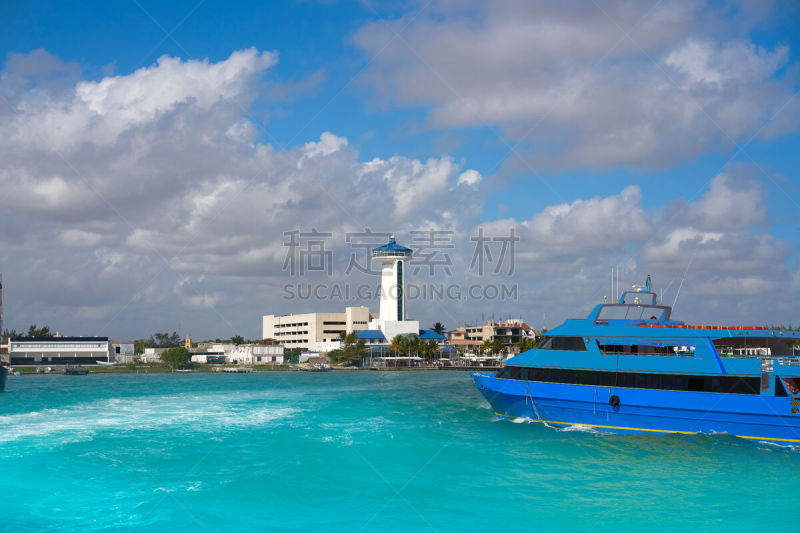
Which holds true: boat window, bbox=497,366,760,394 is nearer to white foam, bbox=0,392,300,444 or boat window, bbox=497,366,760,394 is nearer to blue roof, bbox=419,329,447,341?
white foam, bbox=0,392,300,444

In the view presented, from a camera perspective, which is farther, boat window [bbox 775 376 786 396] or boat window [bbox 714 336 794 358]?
boat window [bbox 714 336 794 358]

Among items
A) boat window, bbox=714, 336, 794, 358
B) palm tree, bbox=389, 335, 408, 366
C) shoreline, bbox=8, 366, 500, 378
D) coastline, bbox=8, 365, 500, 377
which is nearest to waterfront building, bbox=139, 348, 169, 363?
coastline, bbox=8, 365, 500, 377

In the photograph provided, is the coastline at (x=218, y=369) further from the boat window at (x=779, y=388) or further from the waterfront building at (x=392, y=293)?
the boat window at (x=779, y=388)

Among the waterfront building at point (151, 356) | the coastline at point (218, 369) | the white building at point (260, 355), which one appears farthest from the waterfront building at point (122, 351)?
the white building at point (260, 355)

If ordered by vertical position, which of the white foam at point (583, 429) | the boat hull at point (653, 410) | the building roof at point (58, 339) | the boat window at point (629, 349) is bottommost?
the white foam at point (583, 429)

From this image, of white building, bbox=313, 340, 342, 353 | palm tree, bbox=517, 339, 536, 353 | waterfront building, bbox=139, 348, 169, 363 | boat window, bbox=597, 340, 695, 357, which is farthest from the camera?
waterfront building, bbox=139, 348, 169, 363

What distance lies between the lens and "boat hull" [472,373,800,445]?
26.5 metres

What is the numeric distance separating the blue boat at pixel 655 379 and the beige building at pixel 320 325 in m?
92.4

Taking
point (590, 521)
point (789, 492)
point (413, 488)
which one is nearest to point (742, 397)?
point (789, 492)

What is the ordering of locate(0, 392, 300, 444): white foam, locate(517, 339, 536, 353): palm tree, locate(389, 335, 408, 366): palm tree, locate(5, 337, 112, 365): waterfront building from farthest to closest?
locate(517, 339, 536, 353): palm tree → locate(5, 337, 112, 365): waterfront building → locate(389, 335, 408, 366): palm tree → locate(0, 392, 300, 444): white foam

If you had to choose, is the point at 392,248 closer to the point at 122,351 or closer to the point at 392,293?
the point at 392,293

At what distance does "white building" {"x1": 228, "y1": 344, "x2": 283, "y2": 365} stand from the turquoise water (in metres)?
89.7

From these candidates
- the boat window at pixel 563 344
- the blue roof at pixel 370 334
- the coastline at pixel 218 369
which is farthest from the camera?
the blue roof at pixel 370 334

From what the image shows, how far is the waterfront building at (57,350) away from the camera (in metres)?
116
